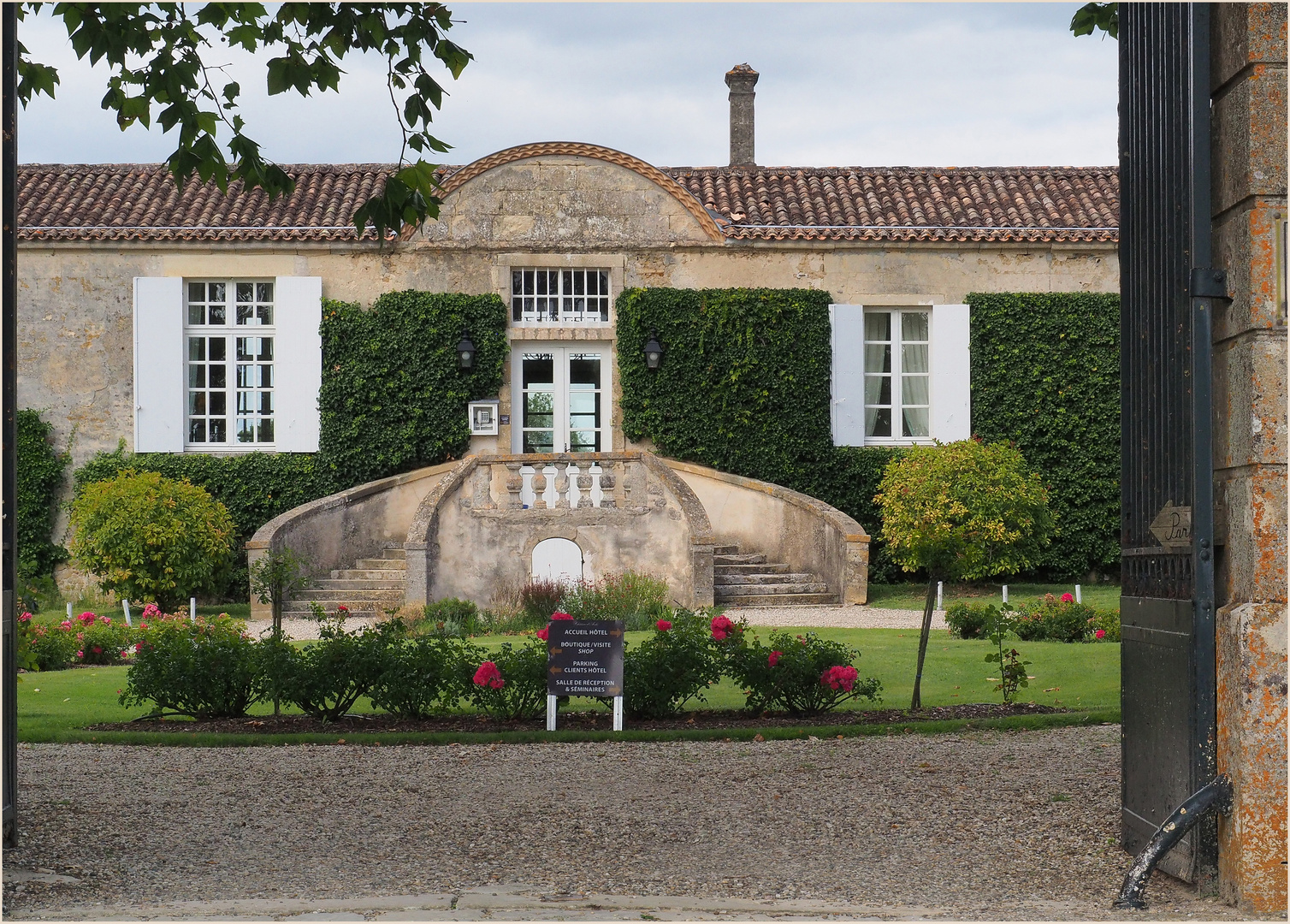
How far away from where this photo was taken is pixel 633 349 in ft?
58.4

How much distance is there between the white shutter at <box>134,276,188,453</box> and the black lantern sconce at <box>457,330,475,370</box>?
3.49 m

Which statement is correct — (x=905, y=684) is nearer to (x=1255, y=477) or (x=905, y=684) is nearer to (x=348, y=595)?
(x=1255, y=477)

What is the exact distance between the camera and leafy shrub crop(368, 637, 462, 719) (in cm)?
788

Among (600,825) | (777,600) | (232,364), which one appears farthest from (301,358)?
(600,825)

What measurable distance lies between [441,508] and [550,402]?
10.8 ft

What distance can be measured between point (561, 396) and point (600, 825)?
13.2m

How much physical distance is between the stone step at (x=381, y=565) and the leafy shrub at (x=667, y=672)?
810cm

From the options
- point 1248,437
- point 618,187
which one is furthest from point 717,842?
point 618,187

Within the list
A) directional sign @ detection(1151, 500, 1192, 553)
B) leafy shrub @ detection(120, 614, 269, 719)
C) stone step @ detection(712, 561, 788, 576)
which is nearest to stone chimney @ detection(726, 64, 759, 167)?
stone step @ detection(712, 561, 788, 576)

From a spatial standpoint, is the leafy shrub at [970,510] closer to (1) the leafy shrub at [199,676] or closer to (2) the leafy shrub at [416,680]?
(2) the leafy shrub at [416,680]

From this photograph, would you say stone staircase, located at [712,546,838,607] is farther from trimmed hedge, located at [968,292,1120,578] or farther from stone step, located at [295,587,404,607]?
trimmed hedge, located at [968,292,1120,578]

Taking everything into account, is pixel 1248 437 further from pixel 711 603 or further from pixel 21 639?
pixel 711 603

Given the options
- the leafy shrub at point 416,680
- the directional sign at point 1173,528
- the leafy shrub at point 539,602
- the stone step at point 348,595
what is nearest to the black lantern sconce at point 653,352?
the leafy shrub at point 539,602

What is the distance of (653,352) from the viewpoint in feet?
57.7
